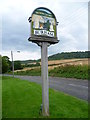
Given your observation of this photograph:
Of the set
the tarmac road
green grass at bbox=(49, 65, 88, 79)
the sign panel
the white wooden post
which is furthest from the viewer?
green grass at bbox=(49, 65, 88, 79)

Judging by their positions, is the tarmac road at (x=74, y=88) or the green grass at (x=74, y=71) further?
the green grass at (x=74, y=71)

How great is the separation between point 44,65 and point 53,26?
1.39m

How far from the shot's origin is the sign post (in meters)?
5.91

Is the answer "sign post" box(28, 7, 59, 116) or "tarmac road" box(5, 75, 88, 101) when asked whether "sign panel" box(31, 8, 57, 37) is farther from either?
"tarmac road" box(5, 75, 88, 101)

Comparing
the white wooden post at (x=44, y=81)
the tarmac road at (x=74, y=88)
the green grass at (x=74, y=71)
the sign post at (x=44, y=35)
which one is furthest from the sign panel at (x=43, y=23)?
the green grass at (x=74, y=71)

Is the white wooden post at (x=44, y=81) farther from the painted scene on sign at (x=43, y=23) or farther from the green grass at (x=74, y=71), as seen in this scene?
the green grass at (x=74, y=71)

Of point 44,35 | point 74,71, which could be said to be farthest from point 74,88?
point 74,71

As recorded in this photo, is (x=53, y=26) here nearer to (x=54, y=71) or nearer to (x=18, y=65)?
(x=54, y=71)

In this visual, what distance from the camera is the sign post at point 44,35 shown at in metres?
5.91

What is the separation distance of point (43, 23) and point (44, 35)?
415mm

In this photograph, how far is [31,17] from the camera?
5996 mm

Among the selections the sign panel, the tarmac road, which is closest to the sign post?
the sign panel

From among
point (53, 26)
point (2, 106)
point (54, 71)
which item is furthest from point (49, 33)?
point (54, 71)

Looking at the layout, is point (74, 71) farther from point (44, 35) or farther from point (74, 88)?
point (44, 35)
